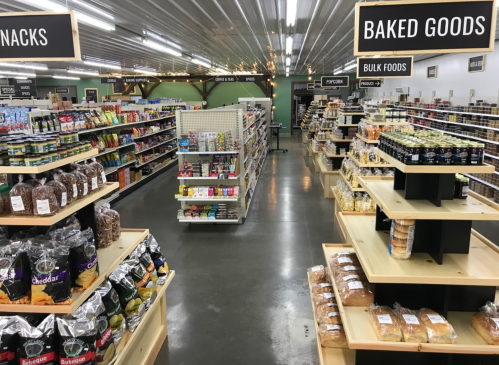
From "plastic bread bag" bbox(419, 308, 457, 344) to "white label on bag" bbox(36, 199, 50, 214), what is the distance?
2.38m

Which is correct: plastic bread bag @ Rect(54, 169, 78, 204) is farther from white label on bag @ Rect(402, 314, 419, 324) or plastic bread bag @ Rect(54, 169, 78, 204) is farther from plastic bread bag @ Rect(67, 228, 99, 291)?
white label on bag @ Rect(402, 314, 419, 324)

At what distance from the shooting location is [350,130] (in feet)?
27.1

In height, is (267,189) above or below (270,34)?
below

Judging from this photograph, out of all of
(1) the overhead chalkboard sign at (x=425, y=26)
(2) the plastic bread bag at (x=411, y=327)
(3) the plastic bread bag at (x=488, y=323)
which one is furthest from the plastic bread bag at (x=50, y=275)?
(1) the overhead chalkboard sign at (x=425, y=26)

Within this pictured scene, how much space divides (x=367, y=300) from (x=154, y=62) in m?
15.4

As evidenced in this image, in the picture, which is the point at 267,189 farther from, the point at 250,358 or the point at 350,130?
the point at 250,358

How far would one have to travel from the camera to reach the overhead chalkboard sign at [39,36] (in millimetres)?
3564

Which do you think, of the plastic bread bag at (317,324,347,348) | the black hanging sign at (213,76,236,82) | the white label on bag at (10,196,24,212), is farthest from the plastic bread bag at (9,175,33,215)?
the black hanging sign at (213,76,236,82)

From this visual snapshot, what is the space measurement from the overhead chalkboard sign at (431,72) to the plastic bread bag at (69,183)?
581 inches

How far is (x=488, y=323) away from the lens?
7.25 feet

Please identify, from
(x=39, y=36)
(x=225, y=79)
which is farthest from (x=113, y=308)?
(x=225, y=79)

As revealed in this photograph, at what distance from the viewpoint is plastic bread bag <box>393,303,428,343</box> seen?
7.25ft

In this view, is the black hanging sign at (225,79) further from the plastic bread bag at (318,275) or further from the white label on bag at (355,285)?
the white label on bag at (355,285)

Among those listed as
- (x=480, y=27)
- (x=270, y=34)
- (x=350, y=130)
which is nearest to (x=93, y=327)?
(x=480, y=27)
